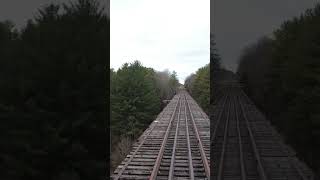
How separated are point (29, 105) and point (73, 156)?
0.93 m

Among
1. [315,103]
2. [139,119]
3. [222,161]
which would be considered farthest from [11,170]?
[139,119]

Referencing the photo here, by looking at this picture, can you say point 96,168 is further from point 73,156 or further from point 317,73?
point 317,73

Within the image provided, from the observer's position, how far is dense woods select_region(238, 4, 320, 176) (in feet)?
22.1

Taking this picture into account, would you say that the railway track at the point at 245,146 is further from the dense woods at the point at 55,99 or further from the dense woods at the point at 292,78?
the dense woods at the point at 55,99

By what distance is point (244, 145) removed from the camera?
8594mm

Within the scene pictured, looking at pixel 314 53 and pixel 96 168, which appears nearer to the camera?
pixel 96 168

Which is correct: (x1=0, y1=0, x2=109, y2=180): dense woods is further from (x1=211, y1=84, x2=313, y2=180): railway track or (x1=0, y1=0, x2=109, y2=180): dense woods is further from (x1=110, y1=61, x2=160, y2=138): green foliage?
(x1=110, y1=61, x2=160, y2=138): green foliage

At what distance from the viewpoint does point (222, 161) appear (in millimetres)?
7680

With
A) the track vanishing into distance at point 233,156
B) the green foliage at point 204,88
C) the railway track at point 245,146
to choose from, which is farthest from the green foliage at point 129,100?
the railway track at point 245,146

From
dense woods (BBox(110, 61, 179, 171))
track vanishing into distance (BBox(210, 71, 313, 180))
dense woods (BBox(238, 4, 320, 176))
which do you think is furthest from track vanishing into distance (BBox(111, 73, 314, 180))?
dense woods (BBox(110, 61, 179, 171))

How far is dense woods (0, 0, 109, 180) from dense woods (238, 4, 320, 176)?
2898 mm

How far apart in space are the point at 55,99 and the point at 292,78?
428 centimetres

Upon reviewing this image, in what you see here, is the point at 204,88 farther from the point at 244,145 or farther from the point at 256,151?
the point at 256,151

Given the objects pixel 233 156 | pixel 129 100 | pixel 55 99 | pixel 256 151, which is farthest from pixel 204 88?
pixel 55 99
